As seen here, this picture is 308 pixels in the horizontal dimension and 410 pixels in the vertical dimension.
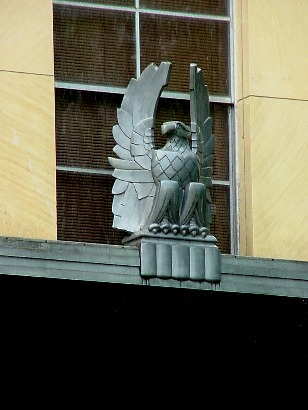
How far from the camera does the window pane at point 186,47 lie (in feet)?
61.5

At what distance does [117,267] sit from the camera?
54.3 ft

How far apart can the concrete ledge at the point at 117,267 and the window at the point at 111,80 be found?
1378 mm

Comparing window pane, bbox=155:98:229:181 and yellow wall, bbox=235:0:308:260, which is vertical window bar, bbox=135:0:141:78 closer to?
window pane, bbox=155:98:229:181

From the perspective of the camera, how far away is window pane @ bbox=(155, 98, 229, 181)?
18.6 metres

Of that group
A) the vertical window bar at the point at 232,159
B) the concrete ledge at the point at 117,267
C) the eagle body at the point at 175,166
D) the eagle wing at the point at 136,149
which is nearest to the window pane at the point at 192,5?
the vertical window bar at the point at 232,159

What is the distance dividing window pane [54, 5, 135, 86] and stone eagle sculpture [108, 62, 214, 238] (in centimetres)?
93

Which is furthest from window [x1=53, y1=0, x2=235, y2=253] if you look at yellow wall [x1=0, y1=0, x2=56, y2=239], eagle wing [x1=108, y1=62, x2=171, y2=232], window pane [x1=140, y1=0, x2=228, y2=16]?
eagle wing [x1=108, y1=62, x2=171, y2=232]

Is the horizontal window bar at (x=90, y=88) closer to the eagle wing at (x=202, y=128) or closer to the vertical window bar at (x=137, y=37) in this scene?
the vertical window bar at (x=137, y=37)

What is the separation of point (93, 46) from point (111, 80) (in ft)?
1.26

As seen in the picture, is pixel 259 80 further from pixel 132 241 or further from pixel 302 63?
pixel 132 241

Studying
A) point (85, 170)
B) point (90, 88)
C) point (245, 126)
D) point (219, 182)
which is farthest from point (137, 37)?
point (219, 182)

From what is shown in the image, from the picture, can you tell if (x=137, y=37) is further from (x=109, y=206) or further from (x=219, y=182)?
(x=109, y=206)

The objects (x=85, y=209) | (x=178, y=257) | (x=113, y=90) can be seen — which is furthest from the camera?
(x=113, y=90)

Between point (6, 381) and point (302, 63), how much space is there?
14.8 feet
